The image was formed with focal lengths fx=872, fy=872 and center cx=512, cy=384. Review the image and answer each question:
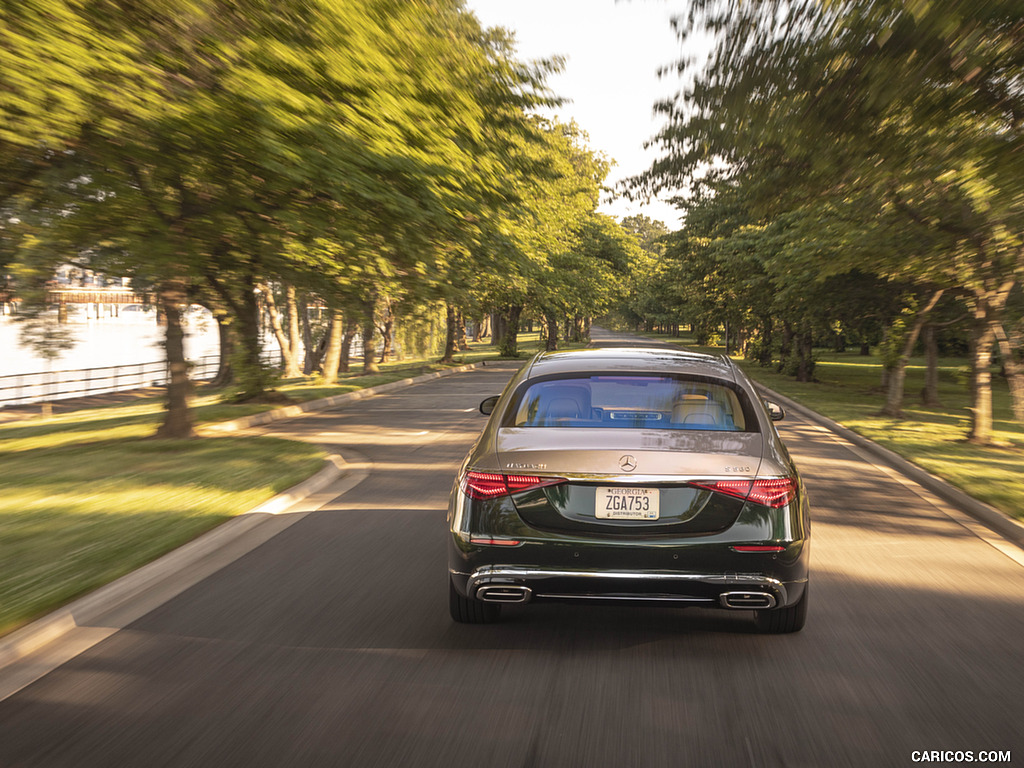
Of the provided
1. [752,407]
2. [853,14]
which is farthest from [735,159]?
[752,407]

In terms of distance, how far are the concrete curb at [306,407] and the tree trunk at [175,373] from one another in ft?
4.65

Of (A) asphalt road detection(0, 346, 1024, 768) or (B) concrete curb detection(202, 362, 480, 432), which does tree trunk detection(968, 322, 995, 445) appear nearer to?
(A) asphalt road detection(0, 346, 1024, 768)

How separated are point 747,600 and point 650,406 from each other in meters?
1.36

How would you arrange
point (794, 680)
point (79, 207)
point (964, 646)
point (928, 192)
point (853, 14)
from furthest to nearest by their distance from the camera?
point (928, 192) → point (79, 207) → point (853, 14) → point (964, 646) → point (794, 680)

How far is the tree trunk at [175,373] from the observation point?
13.6 meters

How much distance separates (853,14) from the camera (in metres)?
6.60

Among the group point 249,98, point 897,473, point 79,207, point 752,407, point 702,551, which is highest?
point 249,98

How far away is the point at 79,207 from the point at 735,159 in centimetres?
818

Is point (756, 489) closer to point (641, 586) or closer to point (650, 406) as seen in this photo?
point (641, 586)

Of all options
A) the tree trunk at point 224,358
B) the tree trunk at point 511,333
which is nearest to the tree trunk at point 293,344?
→ the tree trunk at point 224,358

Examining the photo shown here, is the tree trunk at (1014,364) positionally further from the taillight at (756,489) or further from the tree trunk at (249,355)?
the tree trunk at (249,355)

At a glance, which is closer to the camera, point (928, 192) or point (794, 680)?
point (794, 680)

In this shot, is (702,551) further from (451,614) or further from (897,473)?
(897,473)

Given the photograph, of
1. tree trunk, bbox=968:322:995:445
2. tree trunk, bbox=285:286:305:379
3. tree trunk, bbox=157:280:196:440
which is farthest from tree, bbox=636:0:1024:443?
tree trunk, bbox=285:286:305:379
